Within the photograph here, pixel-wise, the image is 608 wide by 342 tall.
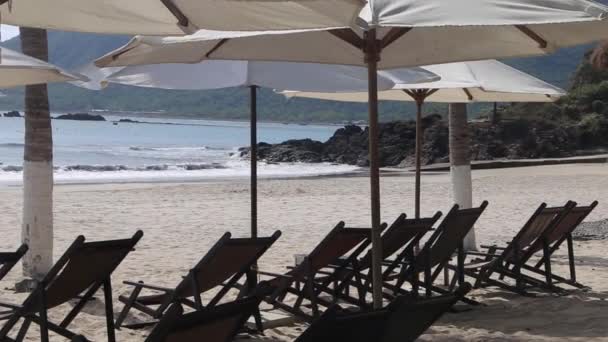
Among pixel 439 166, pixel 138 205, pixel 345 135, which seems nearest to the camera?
pixel 138 205

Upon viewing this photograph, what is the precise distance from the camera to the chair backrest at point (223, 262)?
4.99m

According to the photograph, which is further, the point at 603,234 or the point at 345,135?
the point at 345,135

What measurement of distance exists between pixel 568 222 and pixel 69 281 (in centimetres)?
389

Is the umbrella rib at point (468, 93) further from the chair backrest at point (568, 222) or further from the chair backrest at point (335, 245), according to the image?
the chair backrest at point (335, 245)

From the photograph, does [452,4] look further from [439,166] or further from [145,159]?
[145,159]

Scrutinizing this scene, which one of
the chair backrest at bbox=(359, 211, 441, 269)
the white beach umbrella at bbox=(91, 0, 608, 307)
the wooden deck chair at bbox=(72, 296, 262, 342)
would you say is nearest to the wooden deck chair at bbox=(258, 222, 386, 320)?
the chair backrest at bbox=(359, 211, 441, 269)

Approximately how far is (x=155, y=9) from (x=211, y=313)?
169 centimetres

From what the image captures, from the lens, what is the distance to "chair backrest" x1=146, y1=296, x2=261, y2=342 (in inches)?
104

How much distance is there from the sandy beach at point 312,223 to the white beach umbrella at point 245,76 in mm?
1551

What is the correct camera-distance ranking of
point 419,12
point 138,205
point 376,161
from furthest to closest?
point 138,205 → point 376,161 → point 419,12

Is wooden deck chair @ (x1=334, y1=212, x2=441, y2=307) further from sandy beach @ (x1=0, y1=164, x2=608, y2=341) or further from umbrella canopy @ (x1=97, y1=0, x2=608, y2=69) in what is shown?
umbrella canopy @ (x1=97, y1=0, x2=608, y2=69)

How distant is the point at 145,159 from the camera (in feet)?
139

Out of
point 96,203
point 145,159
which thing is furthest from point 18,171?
point 96,203

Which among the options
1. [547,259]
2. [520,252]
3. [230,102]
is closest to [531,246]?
[520,252]
